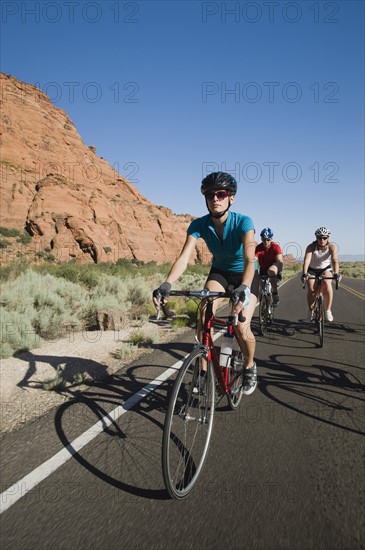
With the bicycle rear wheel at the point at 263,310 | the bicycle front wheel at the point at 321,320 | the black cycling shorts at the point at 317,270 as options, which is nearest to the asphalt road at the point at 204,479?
the bicycle front wheel at the point at 321,320

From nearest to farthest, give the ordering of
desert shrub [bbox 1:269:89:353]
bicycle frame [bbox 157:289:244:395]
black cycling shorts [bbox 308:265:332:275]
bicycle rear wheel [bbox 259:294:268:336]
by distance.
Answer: bicycle frame [bbox 157:289:244:395], desert shrub [bbox 1:269:89:353], black cycling shorts [bbox 308:265:332:275], bicycle rear wheel [bbox 259:294:268:336]

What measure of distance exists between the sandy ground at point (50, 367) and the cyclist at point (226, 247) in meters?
2.34

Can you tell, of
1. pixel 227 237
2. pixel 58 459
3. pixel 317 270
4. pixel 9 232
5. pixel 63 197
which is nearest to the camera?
pixel 58 459

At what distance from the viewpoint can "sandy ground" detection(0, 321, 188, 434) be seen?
170 inches

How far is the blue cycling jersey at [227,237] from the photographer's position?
394 centimetres

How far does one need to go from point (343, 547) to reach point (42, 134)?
5879cm

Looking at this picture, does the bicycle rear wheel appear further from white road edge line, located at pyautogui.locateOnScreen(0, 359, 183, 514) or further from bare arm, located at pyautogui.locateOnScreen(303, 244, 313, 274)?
white road edge line, located at pyautogui.locateOnScreen(0, 359, 183, 514)

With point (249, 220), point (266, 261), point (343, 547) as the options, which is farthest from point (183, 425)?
point (266, 261)

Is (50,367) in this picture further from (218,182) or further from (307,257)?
(307,257)

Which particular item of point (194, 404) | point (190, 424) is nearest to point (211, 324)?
point (194, 404)

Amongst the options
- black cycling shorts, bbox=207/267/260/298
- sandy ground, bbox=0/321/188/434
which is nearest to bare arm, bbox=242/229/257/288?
black cycling shorts, bbox=207/267/260/298

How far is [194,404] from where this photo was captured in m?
3.19

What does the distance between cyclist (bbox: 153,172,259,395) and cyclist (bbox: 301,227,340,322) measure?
426cm

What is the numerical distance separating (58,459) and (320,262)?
281 inches
